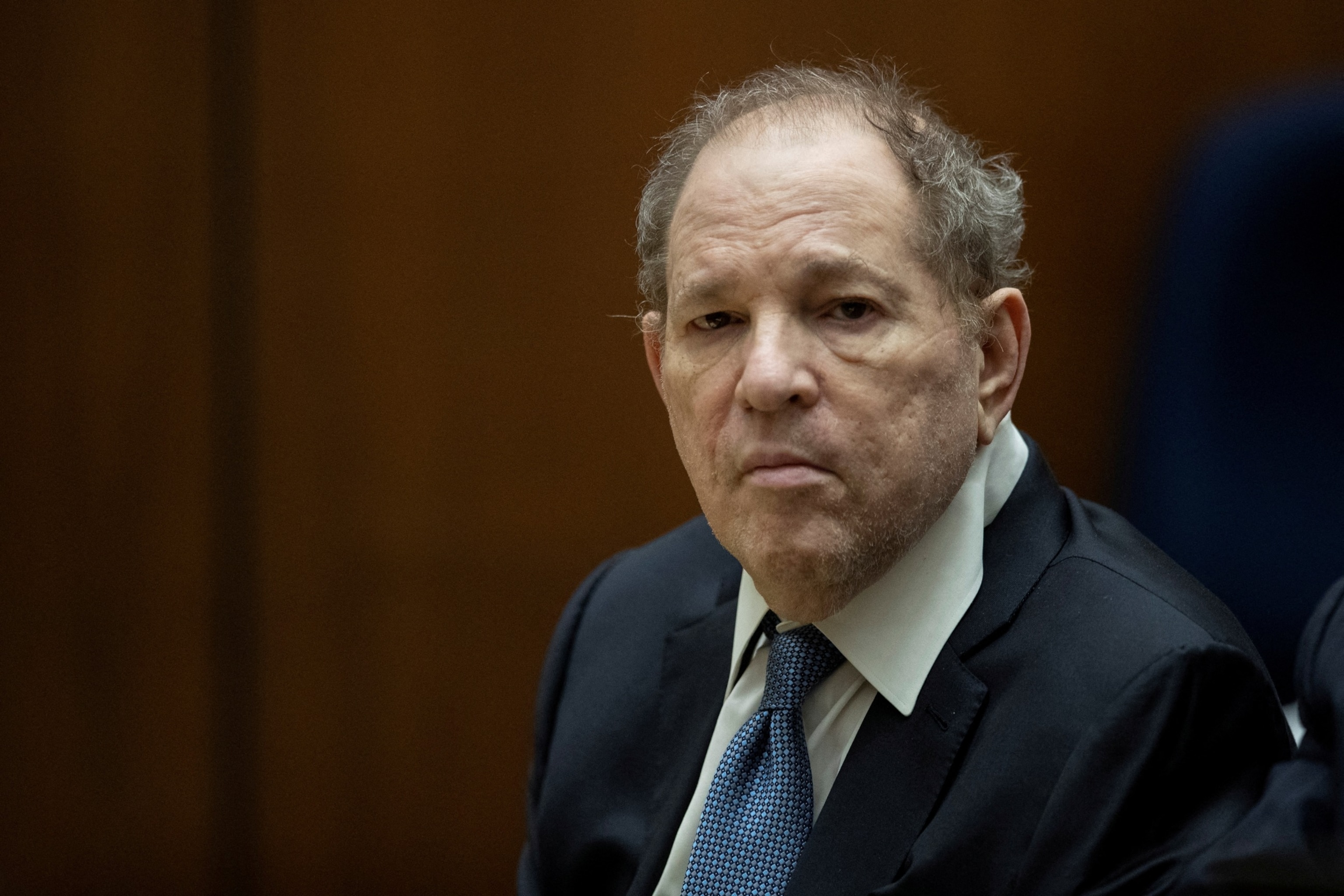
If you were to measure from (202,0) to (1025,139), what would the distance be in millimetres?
1717

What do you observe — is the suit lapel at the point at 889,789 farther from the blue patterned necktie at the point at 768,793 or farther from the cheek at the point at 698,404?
the cheek at the point at 698,404

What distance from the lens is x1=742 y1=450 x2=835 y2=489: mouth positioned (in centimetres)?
139

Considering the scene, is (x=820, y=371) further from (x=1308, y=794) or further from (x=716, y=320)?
(x=1308, y=794)

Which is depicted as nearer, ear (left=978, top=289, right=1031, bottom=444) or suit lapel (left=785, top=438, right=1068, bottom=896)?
suit lapel (left=785, top=438, right=1068, bottom=896)

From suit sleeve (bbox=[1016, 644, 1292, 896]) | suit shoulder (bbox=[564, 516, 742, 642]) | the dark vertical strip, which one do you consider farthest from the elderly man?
the dark vertical strip

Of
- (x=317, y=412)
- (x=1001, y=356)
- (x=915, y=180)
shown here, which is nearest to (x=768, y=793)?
(x=1001, y=356)

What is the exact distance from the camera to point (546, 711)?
1.85 metres

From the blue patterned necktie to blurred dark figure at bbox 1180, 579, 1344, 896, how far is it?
17.4 inches

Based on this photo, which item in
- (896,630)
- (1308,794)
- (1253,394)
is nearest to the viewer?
(1308,794)

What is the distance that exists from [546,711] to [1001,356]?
31.4 inches

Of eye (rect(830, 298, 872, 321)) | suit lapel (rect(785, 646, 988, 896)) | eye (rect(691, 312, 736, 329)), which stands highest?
eye (rect(830, 298, 872, 321))

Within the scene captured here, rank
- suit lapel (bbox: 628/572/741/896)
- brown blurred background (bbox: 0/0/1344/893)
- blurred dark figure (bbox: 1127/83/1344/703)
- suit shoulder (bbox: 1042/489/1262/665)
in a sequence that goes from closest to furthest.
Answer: suit shoulder (bbox: 1042/489/1262/665)
suit lapel (bbox: 628/572/741/896)
blurred dark figure (bbox: 1127/83/1344/703)
brown blurred background (bbox: 0/0/1344/893)

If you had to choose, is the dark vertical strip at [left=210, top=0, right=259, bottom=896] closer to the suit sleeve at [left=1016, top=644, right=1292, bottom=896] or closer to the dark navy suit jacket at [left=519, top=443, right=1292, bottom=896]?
the dark navy suit jacket at [left=519, top=443, right=1292, bottom=896]

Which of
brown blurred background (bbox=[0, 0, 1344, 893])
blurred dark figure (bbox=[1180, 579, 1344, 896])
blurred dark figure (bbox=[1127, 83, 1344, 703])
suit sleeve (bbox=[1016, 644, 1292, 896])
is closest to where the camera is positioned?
blurred dark figure (bbox=[1180, 579, 1344, 896])
